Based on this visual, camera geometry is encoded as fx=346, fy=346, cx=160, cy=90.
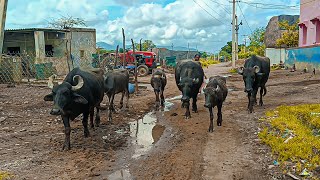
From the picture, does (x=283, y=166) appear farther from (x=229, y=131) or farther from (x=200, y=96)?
(x=200, y=96)

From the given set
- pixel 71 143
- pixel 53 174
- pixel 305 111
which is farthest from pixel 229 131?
pixel 53 174

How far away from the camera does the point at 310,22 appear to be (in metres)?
27.6

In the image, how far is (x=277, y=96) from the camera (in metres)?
14.2

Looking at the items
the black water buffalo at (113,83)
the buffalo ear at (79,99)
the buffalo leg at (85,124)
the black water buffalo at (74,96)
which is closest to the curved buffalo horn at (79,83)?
the black water buffalo at (74,96)

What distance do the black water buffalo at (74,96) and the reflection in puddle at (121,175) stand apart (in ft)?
5.83

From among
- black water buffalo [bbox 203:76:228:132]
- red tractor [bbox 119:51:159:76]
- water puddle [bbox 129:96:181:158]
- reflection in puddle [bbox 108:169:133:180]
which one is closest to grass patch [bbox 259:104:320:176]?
black water buffalo [bbox 203:76:228:132]

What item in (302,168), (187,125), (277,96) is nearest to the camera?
(302,168)

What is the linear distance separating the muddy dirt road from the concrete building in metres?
16.5

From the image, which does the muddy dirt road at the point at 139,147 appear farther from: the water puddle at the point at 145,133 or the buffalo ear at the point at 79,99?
the buffalo ear at the point at 79,99

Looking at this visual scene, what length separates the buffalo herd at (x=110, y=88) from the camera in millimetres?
7420

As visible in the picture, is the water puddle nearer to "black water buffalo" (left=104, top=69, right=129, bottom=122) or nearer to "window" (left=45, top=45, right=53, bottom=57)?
"black water buffalo" (left=104, top=69, right=129, bottom=122)

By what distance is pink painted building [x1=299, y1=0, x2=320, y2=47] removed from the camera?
26250 millimetres

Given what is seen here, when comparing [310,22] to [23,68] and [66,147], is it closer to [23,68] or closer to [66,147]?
[23,68]

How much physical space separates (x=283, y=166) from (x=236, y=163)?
31.9 inches
